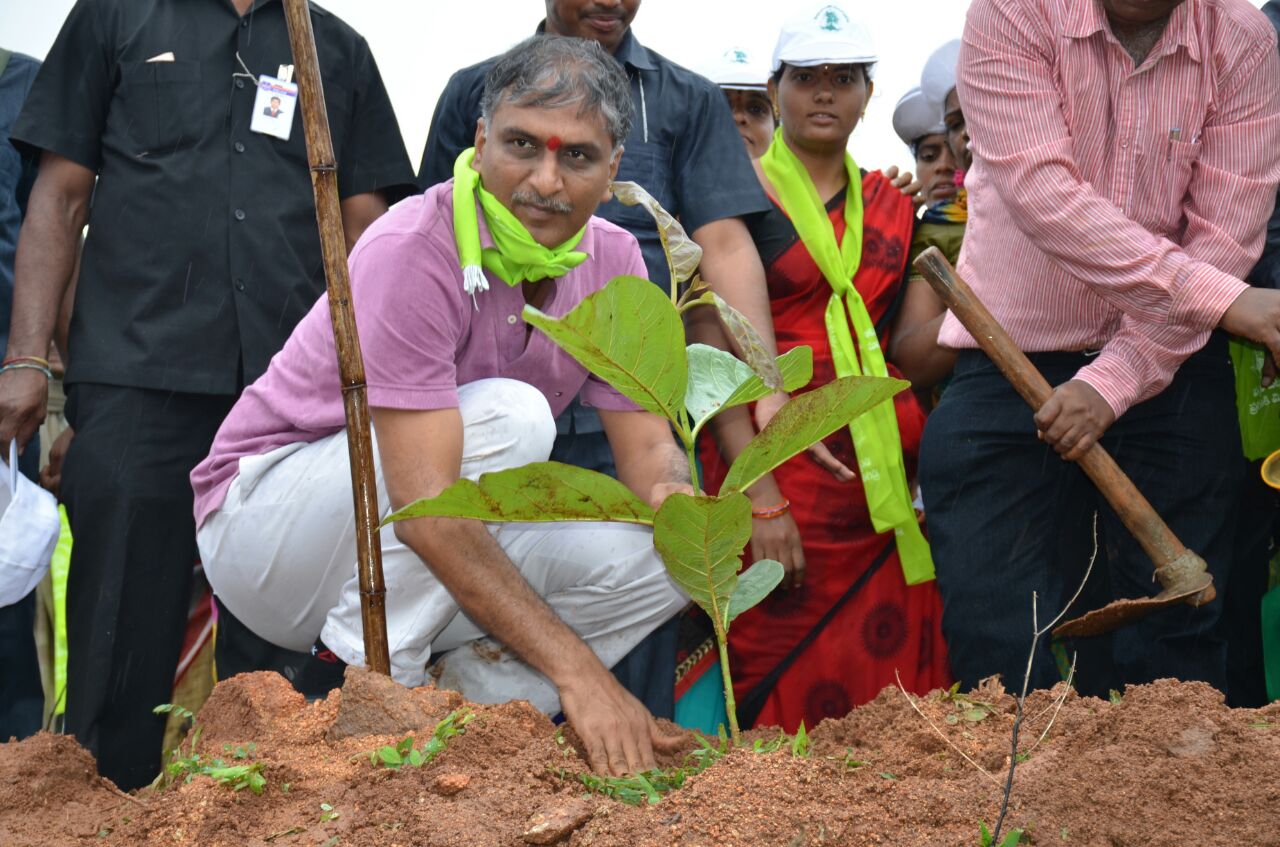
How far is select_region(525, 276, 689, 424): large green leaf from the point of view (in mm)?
1603

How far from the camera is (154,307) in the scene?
2.91m

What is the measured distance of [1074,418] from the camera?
2607mm

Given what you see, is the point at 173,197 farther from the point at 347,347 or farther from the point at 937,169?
the point at 937,169

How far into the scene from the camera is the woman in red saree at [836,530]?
3299 mm

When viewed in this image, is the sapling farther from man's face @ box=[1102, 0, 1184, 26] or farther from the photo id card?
the photo id card

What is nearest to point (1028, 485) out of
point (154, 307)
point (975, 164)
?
point (975, 164)

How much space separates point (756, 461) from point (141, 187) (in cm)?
177

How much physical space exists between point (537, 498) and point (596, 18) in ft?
6.05

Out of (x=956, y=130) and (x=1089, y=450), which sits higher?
(x=956, y=130)

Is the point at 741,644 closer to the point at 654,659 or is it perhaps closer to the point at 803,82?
the point at 654,659

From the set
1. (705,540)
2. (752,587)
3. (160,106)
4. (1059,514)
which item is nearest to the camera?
(705,540)

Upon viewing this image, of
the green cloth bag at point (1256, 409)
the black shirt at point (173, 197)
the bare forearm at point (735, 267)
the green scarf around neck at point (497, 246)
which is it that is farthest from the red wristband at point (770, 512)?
the black shirt at point (173, 197)

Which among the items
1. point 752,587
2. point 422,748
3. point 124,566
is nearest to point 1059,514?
point 752,587

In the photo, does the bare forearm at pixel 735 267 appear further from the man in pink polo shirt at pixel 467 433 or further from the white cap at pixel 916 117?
the white cap at pixel 916 117
